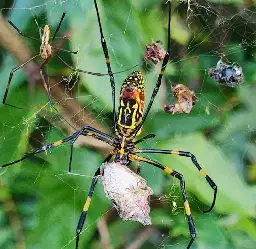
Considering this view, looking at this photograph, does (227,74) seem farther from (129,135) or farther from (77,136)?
(77,136)

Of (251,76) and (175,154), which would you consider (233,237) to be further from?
(251,76)

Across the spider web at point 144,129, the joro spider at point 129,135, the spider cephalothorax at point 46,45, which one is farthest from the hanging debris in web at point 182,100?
the spider cephalothorax at point 46,45

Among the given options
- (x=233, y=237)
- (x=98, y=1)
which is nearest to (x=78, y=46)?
(x=98, y=1)

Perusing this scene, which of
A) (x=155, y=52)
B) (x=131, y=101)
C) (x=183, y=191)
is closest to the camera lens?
(x=131, y=101)

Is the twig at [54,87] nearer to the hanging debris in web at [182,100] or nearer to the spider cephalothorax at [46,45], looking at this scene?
the spider cephalothorax at [46,45]

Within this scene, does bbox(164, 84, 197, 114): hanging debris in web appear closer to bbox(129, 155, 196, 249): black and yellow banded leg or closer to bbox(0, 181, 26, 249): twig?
bbox(129, 155, 196, 249): black and yellow banded leg

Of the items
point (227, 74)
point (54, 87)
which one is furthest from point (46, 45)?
point (227, 74)
